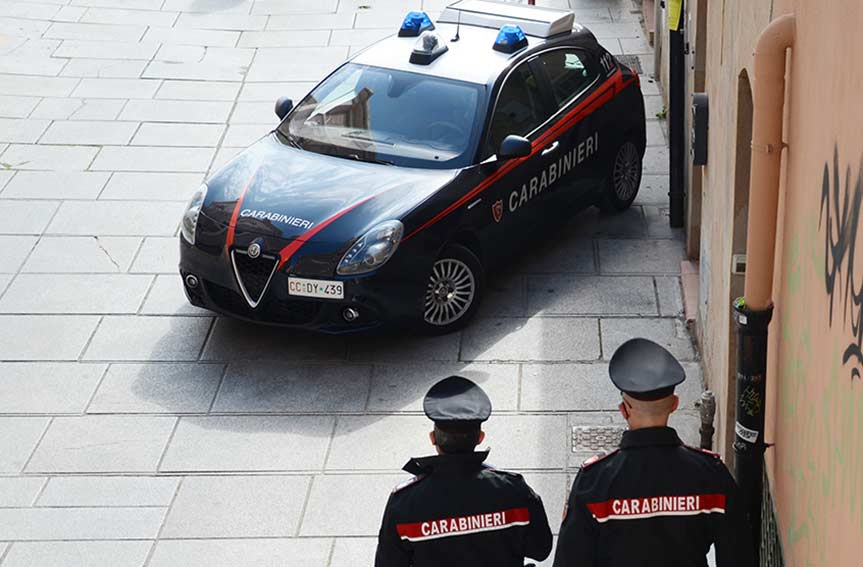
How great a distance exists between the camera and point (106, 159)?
11.7 metres

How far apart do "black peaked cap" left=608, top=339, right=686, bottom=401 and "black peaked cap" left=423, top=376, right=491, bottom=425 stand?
0.46 meters

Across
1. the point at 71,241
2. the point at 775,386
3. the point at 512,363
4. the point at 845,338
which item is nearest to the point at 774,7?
the point at 775,386

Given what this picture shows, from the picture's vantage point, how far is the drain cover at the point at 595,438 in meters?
Result: 7.47

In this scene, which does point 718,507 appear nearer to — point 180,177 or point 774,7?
point 774,7

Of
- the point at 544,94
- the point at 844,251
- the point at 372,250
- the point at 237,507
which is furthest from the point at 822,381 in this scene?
the point at 544,94

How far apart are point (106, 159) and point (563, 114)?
14.1 ft

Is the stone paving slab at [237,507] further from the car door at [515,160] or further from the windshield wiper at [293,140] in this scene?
the windshield wiper at [293,140]

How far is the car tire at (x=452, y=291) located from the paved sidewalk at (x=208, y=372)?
0.12m

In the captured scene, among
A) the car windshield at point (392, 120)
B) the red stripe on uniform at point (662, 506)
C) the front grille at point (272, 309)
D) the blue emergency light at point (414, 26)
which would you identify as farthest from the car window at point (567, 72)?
the red stripe on uniform at point (662, 506)

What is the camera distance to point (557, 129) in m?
9.57

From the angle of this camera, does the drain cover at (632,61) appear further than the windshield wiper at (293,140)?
Yes

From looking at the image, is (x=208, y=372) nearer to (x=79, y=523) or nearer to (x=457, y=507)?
(x=79, y=523)

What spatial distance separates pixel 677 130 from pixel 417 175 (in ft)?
7.94

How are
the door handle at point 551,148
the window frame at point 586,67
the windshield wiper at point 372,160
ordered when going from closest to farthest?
the windshield wiper at point 372,160, the door handle at point 551,148, the window frame at point 586,67
